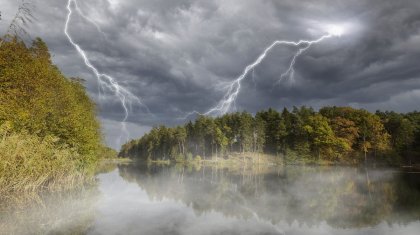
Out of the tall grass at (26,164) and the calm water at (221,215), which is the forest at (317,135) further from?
the tall grass at (26,164)

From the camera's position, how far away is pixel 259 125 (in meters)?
120

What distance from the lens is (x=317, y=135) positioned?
105 meters

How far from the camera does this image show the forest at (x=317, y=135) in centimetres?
10212

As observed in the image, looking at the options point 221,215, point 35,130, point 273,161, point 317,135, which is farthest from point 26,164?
point 273,161

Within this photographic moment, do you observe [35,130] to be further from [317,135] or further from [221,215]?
[317,135]

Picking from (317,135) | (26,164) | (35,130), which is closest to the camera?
(26,164)

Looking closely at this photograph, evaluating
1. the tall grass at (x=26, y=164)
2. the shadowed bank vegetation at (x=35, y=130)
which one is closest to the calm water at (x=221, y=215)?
the tall grass at (x=26, y=164)

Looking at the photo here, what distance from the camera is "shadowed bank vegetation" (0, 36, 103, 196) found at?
22484 millimetres

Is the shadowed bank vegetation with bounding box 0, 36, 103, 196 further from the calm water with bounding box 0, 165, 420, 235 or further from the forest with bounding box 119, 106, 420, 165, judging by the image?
the forest with bounding box 119, 106, 420, 165

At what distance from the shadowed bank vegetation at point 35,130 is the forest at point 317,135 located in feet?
266

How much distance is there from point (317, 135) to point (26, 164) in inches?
3748

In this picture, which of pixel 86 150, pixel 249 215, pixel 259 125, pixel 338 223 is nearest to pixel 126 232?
pixel 249 215

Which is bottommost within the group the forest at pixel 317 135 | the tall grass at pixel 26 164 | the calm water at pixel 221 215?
the calm water at pixel 221 215

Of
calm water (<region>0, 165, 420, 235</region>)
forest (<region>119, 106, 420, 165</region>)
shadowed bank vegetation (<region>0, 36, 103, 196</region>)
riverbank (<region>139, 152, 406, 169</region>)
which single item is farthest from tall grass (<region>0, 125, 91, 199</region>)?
forest (<region>119, 106, 420, 165</region>)
